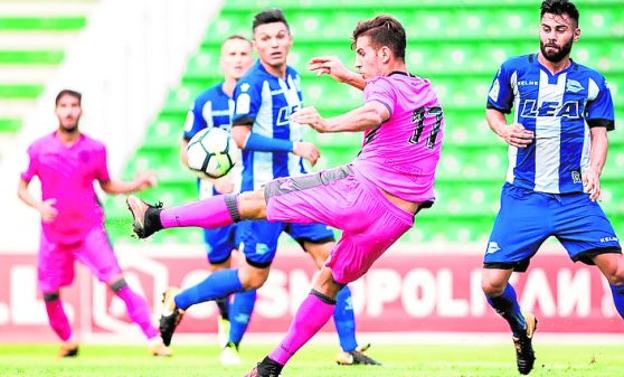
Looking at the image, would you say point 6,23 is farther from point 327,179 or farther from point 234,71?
point 327,179

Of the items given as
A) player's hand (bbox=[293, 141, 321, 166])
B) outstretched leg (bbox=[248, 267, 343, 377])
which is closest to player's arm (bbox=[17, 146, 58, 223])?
player's hand (bbox=[293, 141, 321, 166])

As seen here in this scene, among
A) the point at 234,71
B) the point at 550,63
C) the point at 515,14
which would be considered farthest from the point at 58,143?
the point at 515,14

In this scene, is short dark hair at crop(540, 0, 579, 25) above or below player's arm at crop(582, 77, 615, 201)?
above

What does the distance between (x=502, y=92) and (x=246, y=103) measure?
1.67m

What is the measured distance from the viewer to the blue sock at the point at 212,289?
8359 millimetres

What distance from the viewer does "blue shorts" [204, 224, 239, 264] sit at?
31.1ft

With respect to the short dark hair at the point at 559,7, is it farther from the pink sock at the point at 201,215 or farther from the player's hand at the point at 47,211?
the player's hand at the point at 47,211

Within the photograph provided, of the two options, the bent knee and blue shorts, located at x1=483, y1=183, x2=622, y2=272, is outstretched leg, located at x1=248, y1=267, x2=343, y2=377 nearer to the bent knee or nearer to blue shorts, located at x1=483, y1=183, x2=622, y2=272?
blue shorts, located at x1=483, y1=183, x2=622, y2=272

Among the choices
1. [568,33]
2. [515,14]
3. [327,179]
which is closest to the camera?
[327,179]

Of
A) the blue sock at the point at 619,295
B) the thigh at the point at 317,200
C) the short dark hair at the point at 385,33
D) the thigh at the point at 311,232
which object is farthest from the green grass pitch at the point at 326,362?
the short dark hair at the point at 385,33

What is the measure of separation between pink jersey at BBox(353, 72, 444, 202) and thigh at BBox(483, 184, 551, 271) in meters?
0.83

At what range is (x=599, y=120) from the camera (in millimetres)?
7305

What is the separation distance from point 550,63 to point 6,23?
21.9 ft

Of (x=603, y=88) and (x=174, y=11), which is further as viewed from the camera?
(x=174, y=11)
